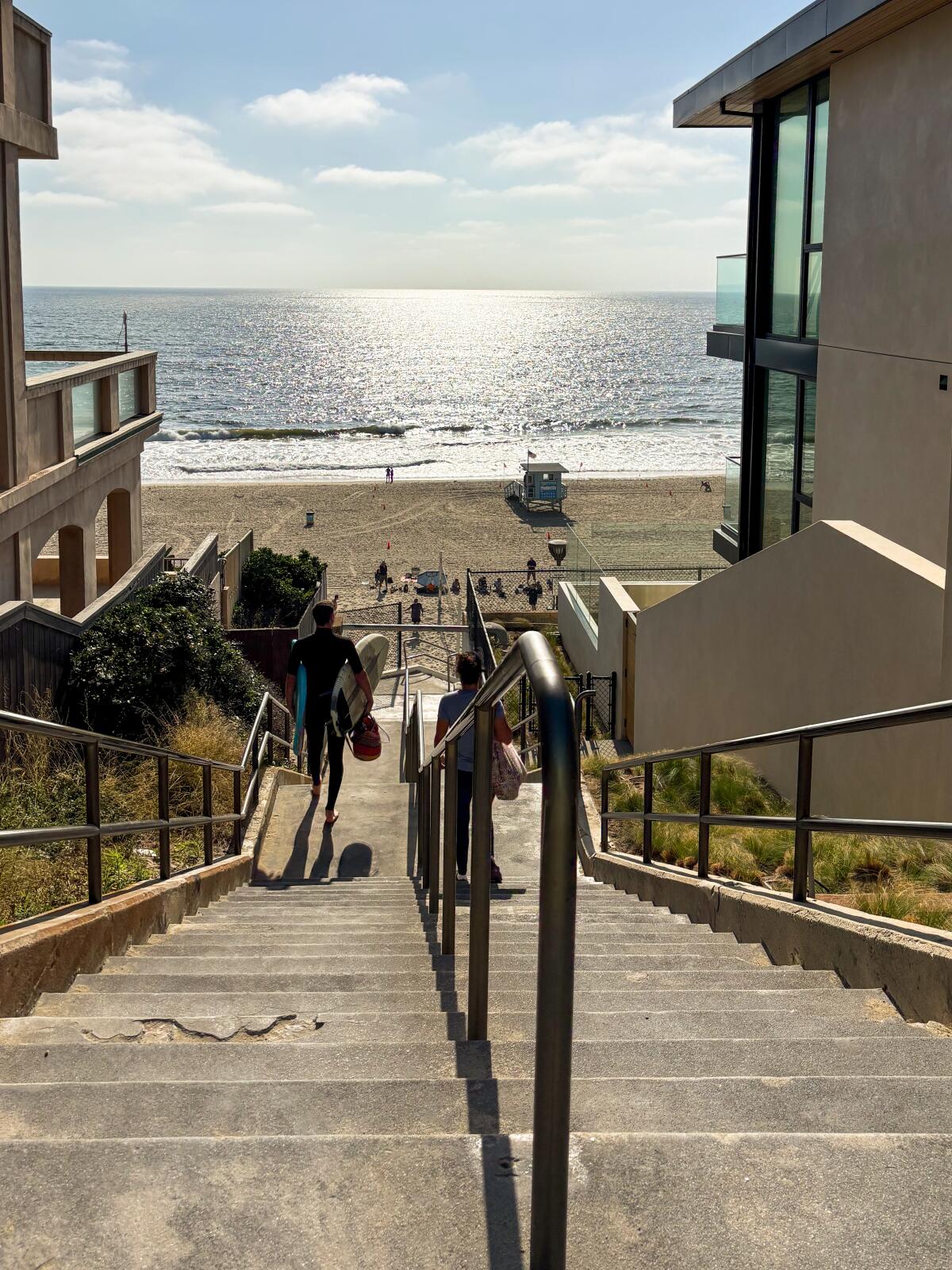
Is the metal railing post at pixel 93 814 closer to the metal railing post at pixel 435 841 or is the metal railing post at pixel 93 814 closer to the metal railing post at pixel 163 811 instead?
the metal railing post at pixel 163 811

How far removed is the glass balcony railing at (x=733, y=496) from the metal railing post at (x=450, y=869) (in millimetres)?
11325

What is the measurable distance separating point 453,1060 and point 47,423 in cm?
1088

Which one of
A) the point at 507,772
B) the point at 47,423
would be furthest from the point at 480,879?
the point at 47,423

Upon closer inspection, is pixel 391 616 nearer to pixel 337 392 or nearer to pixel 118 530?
pixel 118 530

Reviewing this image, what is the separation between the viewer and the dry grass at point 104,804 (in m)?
6.06

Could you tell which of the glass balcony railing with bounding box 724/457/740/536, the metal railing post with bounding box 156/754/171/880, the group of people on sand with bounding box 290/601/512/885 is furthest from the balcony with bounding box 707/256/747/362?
the metal railing post with bounding box 156/754/171/880

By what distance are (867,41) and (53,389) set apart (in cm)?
856

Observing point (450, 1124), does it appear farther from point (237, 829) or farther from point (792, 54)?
point (792, 54)

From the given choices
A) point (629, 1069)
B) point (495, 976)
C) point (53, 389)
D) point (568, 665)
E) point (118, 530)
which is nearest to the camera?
point (629, 1069)

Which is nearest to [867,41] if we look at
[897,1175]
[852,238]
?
[852,238]

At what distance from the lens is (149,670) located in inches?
486

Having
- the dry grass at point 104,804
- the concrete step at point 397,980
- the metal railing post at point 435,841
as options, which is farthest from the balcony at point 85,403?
the concrete step at point 397,980

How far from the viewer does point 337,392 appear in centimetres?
11231

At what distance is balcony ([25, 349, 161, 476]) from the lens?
12344mm
